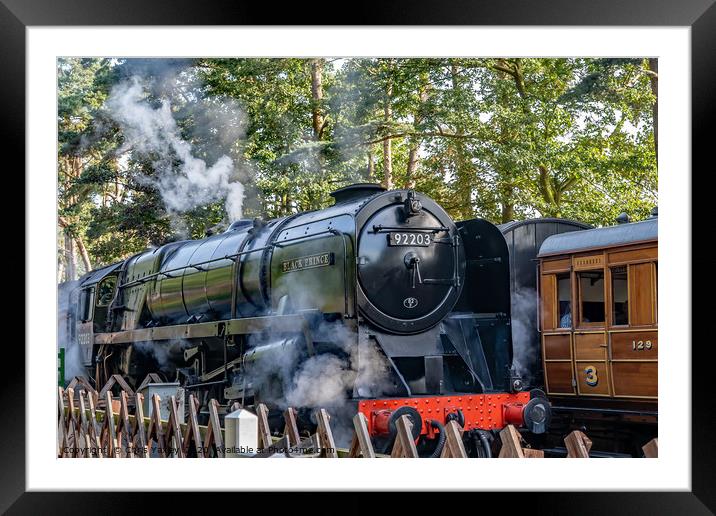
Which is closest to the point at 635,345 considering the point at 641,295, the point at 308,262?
the point at 641,295

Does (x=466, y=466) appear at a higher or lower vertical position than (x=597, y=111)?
lower

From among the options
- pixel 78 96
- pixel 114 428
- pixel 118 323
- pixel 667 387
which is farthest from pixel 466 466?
pixel 78 96

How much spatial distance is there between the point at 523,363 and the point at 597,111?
5433mm

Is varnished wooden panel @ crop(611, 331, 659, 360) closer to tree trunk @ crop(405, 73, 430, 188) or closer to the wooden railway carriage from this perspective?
the wooden railway carriage

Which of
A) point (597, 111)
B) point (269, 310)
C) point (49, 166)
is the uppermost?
point (597, 111)

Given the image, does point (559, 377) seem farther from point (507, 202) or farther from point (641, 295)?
point (507, 202)

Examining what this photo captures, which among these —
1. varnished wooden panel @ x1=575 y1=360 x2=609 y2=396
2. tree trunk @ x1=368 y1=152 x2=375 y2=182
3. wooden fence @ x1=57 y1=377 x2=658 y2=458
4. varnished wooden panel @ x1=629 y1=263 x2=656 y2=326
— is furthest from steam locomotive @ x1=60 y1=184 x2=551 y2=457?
tree trunk @ x1=368 y1=152 x2=375 y2=182

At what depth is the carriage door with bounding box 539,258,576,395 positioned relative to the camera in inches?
358

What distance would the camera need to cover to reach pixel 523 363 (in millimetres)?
9594

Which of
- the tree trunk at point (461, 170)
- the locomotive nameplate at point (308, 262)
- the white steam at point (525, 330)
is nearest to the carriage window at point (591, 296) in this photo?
the white steam at point (525, 330)

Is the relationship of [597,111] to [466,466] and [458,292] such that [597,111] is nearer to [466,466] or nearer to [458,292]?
[458,292]

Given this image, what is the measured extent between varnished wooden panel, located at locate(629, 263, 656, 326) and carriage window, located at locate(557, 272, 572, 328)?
1.00m

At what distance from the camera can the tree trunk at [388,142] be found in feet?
48.8
